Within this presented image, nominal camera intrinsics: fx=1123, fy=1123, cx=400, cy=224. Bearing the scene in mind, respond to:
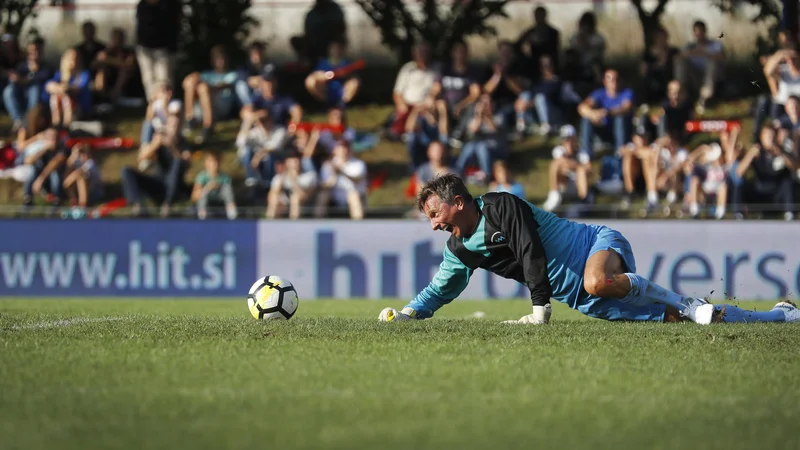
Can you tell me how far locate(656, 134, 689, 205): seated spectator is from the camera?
19.5 meters

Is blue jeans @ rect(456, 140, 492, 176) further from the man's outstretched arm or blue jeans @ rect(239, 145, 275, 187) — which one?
the man's outstretched arm

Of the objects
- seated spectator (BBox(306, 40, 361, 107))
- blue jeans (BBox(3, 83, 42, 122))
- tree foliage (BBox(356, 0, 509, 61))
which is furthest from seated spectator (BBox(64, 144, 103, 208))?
tree foliage (BBox(356, 0, 509, 61))

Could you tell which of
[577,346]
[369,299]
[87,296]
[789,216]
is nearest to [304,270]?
[369,299]

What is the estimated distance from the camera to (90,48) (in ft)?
75.8

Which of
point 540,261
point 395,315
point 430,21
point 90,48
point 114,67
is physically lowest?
point 395,315

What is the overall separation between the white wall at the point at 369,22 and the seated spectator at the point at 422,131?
404 cm

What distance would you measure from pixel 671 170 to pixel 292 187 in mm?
6604

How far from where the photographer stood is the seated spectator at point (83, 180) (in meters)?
20.3

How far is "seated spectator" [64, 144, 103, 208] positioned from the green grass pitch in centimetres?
1122

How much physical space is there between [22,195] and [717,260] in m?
12.7

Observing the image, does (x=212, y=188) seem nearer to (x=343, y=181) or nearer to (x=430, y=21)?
(x=343, y=181)

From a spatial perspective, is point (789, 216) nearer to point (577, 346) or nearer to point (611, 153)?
point (611, 153)

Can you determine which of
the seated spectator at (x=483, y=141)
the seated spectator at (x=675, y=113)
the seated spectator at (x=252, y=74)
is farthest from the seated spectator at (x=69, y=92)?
the seated spectator at (x=675, y=113)

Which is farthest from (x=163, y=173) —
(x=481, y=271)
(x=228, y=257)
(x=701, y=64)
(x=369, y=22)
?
(x=701, y=64)
